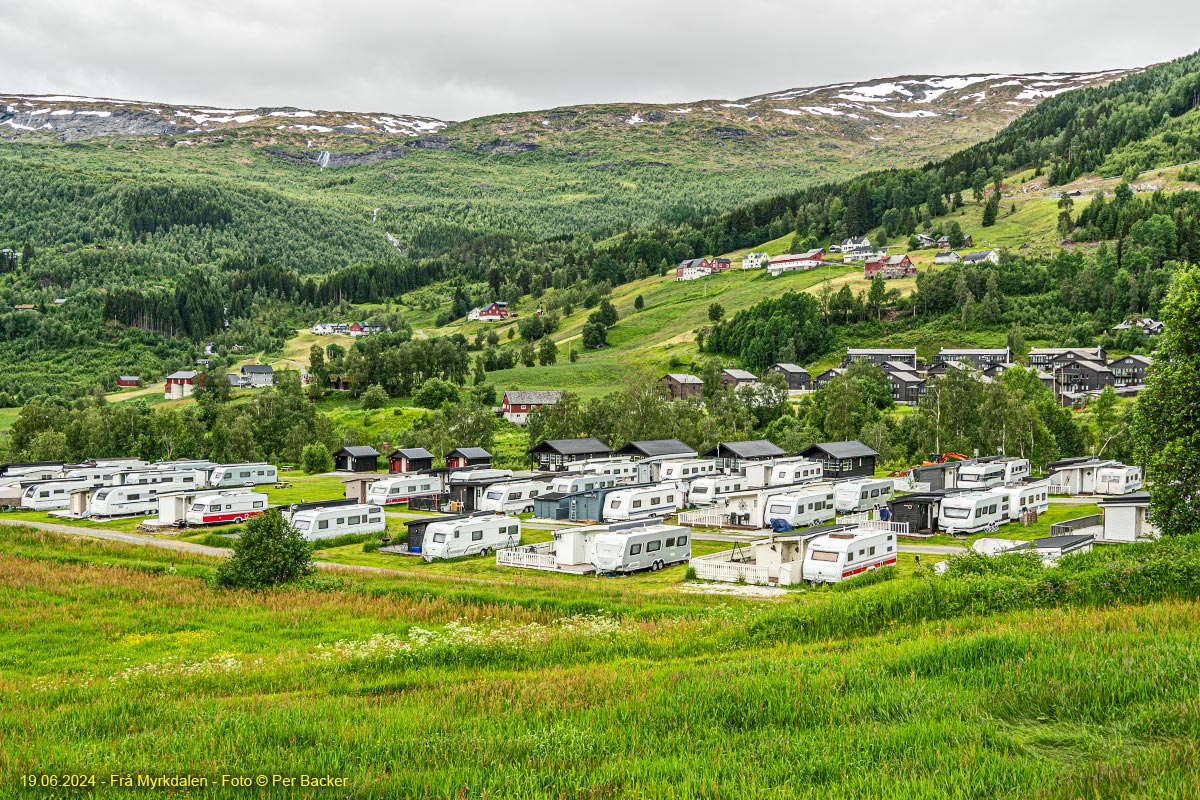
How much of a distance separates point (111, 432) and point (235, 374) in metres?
61.9

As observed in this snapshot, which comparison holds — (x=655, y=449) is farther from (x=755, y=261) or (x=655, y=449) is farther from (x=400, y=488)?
(x=755, y=261)

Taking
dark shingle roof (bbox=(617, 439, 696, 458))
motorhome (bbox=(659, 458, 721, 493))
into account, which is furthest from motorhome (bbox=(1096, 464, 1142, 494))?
dark shingle roof (bbox=(617, 439, 696, 458))

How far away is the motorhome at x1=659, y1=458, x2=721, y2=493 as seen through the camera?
199 feet

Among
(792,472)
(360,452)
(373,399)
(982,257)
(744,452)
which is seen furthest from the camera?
(982,257)

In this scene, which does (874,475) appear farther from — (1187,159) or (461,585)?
(1187,159)

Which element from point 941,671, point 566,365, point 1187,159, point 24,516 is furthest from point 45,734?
point 1187,159

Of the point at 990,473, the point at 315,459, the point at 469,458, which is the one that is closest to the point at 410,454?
the point at 469,458

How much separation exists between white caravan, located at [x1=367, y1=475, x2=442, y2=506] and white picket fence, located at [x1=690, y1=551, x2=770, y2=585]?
30135 millimetres

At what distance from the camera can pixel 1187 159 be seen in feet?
573

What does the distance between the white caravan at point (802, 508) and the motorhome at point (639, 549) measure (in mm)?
9304

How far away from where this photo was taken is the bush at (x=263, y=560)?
29.3 m

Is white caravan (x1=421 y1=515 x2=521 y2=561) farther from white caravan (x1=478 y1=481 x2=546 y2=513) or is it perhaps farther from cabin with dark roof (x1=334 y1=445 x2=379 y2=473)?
cabin with dark roof (x1=334 y1=445 x2=379 y2=473)

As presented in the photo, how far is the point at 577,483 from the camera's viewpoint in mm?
54094

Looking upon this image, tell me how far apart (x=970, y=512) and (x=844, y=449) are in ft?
71.9
